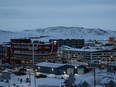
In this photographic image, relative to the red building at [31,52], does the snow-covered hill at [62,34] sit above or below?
above

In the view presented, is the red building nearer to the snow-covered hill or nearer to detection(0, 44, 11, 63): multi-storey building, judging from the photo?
detection(0, 44, 11, 63): multi-storey building

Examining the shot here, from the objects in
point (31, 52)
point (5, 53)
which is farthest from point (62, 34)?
point (31, 52)

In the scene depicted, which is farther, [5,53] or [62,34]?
[62,34]

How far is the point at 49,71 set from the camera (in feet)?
89.9

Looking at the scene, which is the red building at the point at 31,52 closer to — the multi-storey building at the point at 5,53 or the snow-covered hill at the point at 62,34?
the multi-storey building at the point at 5,53

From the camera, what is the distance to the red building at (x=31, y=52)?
3747 centimetres

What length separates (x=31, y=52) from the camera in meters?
37.7

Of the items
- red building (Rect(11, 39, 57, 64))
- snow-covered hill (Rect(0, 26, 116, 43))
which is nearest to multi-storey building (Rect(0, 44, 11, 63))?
red building (Rect(11, 39, 57, 64))

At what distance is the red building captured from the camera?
37469 mm

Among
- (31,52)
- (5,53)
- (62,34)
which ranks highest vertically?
(62,34)

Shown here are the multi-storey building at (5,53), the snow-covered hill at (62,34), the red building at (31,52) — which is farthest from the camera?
the snow-covered hill at (62,34)

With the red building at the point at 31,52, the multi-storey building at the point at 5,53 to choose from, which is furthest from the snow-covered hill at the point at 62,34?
the red building at the point at 31,52

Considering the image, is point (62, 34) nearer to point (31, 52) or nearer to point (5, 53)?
point (5, 53)

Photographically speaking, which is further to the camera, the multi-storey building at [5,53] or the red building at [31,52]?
the multi-storey building at [5,53]
